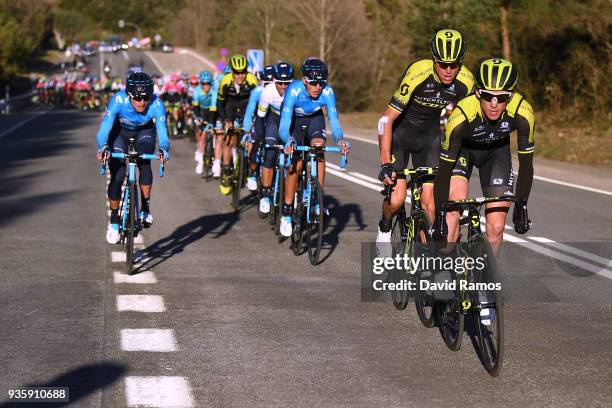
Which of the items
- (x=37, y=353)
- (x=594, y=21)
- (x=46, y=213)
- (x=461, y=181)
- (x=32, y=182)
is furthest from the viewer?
(x=594, y=21)

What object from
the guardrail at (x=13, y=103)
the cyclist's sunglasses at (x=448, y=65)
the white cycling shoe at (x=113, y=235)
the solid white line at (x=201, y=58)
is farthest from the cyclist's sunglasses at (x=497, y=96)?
the solid white line at (x=201, y=58)

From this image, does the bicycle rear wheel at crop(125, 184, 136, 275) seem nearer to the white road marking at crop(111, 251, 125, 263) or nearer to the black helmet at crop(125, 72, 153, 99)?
the white road marking at crop(111, 251, 125, 263)

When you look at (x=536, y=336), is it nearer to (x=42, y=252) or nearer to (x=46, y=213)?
(x=42, y=252)

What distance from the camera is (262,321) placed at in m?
8.55

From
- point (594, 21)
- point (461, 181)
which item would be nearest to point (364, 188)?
point (461, 181)

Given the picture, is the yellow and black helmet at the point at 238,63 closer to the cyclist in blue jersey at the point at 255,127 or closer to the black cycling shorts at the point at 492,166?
the cyclist in blue jersey at the point at 255,127

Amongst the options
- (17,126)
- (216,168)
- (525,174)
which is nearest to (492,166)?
(525,174)

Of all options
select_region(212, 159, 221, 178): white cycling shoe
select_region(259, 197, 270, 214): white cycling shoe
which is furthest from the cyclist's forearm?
select_region(212, 159, 221, 178): white cycling shoe

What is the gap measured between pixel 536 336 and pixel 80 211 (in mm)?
9360

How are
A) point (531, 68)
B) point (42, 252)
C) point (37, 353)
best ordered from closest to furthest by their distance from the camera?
point (37, 353)
point (42, 252)
point (531, 68)

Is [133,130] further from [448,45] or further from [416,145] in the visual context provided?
[448,45]

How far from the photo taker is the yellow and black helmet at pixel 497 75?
713 cm

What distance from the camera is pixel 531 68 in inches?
1444

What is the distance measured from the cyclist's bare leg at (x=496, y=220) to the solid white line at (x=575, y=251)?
3.72 metres
